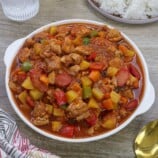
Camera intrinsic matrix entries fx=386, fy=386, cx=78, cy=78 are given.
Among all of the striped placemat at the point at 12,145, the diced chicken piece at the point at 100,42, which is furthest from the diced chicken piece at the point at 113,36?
the striped placemat at the point at 12,145

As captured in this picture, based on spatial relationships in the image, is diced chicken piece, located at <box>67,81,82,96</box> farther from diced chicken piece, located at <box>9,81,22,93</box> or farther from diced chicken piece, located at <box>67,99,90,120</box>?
diced chicken piece, located at <box>9,81,22,93</box>

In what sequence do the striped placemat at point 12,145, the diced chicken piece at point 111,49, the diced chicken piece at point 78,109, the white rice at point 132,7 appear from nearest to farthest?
the striped placemat at point 12,145 → the diced chicken piece at point 78,109 → the diced chicken piece at point 111,49 → the white rice at point 132,7

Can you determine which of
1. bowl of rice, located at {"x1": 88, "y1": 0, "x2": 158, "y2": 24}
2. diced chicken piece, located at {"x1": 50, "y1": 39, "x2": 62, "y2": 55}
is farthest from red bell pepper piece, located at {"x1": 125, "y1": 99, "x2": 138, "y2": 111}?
bowl of rice, located at {"x1": 88, "y1": 0, "x2": 158, "y2": 24}

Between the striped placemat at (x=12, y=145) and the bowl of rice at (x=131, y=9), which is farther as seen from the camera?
the bowl of rice at (x=131, y=9)

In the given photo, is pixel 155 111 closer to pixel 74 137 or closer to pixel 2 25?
pixel 74 137

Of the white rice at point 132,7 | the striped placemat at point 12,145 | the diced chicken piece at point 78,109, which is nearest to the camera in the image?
the striped placemat at point 12,145

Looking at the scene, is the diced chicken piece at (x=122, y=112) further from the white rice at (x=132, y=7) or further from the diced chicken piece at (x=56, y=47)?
the white rice at (x=132, y=7)
